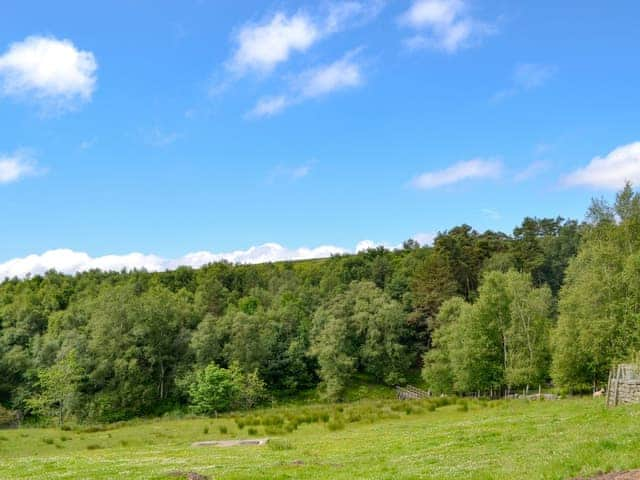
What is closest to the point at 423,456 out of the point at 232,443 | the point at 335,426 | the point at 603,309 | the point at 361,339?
the point at 232,443

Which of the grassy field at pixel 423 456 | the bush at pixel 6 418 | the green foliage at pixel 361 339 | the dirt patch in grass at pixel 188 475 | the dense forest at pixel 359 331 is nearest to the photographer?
the grassy field at pixel 423 456

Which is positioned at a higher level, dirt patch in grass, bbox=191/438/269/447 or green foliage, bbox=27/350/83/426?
dirt patch in grass, bbox=191/438/269/447

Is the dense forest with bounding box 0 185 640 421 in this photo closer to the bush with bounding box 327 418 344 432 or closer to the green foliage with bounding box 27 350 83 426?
the green foliage with bounding box 27 350 83 426

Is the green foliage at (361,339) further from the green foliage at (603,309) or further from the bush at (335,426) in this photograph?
the bush at (335,426)

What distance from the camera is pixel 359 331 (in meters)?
77.7

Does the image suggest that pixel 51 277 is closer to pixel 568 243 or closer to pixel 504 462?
pixel 568 243

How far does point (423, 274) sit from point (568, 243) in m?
31.2

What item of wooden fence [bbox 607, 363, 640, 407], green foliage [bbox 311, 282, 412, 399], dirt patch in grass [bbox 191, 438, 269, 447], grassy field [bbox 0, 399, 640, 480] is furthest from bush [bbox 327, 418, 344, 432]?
green foliage [bbox 311, 282, 412, 399]

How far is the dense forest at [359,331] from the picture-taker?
42812mm

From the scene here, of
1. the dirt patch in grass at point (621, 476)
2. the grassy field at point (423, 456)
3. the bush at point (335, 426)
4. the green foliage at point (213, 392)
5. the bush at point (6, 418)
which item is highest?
the dirt patch in grass at point (621, 476)

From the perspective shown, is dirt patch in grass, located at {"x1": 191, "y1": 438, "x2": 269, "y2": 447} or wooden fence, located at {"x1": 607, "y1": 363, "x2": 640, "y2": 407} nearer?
wooden fence, located at {"x1": 607, "y1": 363, "x2": 640, "y2": 407}

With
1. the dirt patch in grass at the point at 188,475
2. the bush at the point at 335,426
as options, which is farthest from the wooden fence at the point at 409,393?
the dirt patch in grass at the point at 188,475

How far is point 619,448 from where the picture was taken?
13523mm

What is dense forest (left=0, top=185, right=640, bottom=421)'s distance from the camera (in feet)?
140
